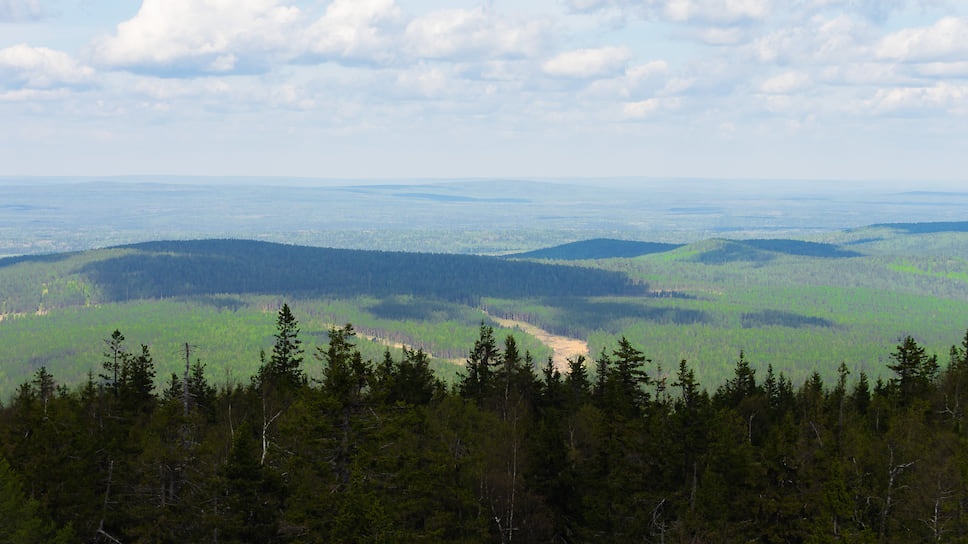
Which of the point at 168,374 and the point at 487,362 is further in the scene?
the point at 168,374

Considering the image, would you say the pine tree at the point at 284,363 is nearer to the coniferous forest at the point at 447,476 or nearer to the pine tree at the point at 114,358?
the pine tree at the point at 114,358

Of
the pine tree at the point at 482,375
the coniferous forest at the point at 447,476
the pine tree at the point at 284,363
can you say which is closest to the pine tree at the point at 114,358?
the pine tree at the point at 284,363

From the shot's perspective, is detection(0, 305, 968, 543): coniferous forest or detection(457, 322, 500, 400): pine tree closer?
detection(0, 305, 968, 543): coniferous forest

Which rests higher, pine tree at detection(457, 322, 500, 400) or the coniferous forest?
the coniferous forest

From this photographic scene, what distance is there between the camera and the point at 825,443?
3947cm

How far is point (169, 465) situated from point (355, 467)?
897 centimetres

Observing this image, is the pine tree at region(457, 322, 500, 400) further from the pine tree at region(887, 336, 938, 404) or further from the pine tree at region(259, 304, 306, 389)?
the pine tree at region(887, 336, 938, 404)

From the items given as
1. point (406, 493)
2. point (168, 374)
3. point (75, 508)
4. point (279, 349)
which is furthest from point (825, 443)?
point (168, 374)

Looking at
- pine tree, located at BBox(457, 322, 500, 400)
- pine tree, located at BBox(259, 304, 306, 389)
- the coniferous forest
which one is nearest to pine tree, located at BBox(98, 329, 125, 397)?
pine tree, located at BBox(259, 304, 306, 389)

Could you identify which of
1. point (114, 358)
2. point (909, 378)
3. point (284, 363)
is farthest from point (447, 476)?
point (909, 378)

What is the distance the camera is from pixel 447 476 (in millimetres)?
37969

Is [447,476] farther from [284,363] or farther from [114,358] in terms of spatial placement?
[114,358]

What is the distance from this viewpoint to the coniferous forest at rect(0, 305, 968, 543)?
99.6 feet

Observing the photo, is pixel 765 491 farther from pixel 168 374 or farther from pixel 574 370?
pixel 168 374
